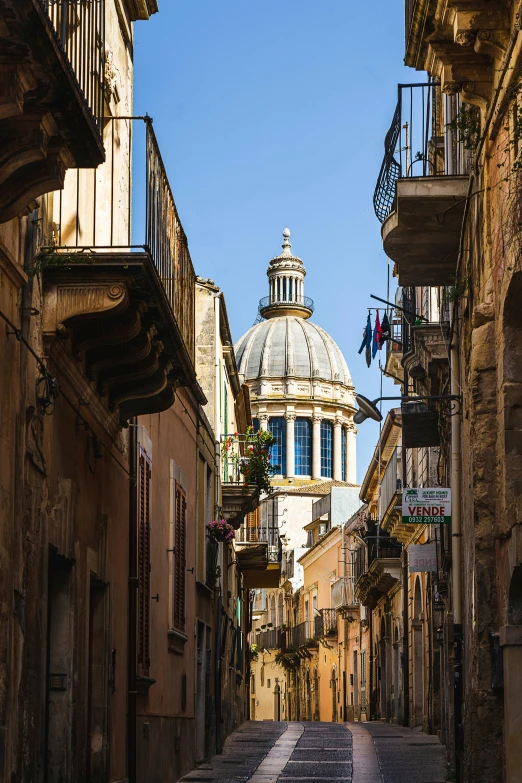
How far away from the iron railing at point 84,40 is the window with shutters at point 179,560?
8623 mm

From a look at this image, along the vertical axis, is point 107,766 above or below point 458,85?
below

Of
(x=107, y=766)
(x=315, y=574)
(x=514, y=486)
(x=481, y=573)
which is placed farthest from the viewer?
(x=315, y=574)

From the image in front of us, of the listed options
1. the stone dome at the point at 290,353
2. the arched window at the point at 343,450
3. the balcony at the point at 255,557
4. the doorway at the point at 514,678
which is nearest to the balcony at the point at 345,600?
the balcony at the point at 255,557

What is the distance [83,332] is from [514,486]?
3.30 metres

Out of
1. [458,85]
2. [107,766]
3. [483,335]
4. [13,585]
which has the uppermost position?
[458,85]

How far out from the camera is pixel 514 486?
9516mm

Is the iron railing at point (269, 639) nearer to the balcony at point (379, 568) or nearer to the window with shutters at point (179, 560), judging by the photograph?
the balcony at point (379, 568)

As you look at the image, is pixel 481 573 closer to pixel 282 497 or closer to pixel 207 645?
pixel 207 645

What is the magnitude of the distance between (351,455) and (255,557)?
5868 centimetres

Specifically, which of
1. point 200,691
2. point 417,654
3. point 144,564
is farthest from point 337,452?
point 144,564

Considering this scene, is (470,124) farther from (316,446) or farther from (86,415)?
(316,446)

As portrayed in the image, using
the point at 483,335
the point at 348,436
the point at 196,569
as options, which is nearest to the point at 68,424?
the point at 483,335

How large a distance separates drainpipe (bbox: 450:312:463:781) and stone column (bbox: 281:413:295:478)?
7479 cm

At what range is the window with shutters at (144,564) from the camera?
14086 millimetres
